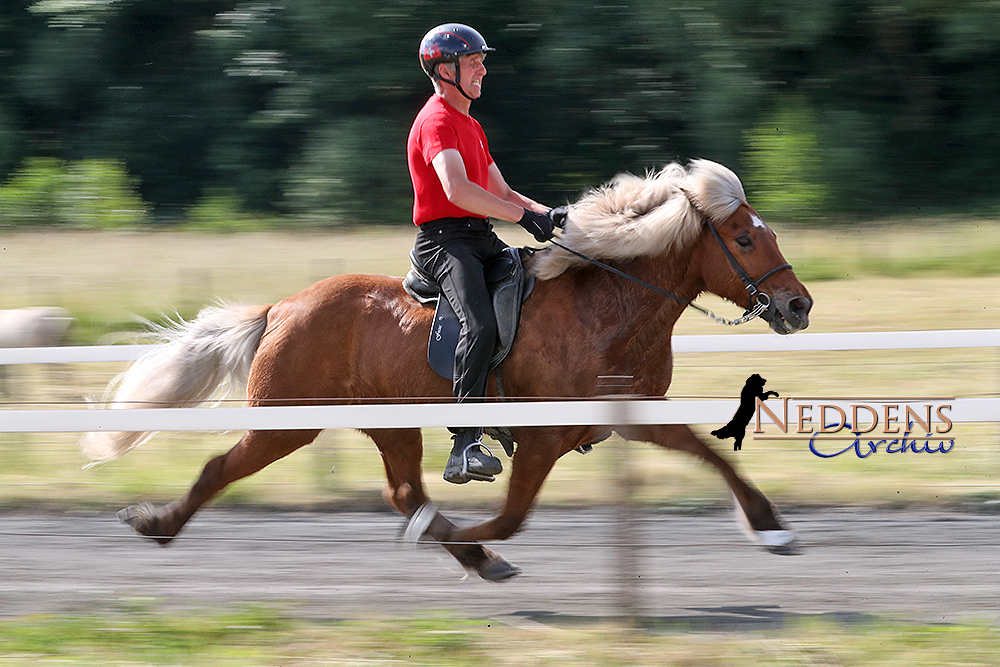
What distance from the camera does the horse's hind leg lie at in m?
5.10

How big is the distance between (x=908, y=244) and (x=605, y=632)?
30.2 feet

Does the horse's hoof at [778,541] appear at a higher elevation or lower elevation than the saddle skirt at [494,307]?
lower

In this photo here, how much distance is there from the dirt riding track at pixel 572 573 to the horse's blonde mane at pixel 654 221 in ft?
3.63

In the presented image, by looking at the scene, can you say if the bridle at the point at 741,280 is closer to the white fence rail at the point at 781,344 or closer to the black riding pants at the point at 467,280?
the black riding pants at the point at 467,280

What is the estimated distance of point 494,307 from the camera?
16.3ft

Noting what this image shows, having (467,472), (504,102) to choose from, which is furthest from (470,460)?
(504,102)

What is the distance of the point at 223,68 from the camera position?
1792 cm

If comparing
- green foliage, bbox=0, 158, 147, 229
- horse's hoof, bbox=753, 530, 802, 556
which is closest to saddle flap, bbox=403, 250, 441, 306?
horse's hoof, bbox=753, 530, 802, 556

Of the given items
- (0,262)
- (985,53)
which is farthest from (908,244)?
(0,262)

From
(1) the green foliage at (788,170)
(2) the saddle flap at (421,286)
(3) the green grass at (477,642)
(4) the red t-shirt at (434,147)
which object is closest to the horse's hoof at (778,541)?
(3) the green grass at (477,642)

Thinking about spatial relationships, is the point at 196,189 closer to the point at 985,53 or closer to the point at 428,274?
the point at 985,53

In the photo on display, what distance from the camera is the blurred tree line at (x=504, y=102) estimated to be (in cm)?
1501

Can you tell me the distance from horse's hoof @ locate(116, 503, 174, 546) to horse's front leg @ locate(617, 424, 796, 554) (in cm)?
208

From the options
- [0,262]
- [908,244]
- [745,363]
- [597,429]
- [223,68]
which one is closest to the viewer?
[597,429]
